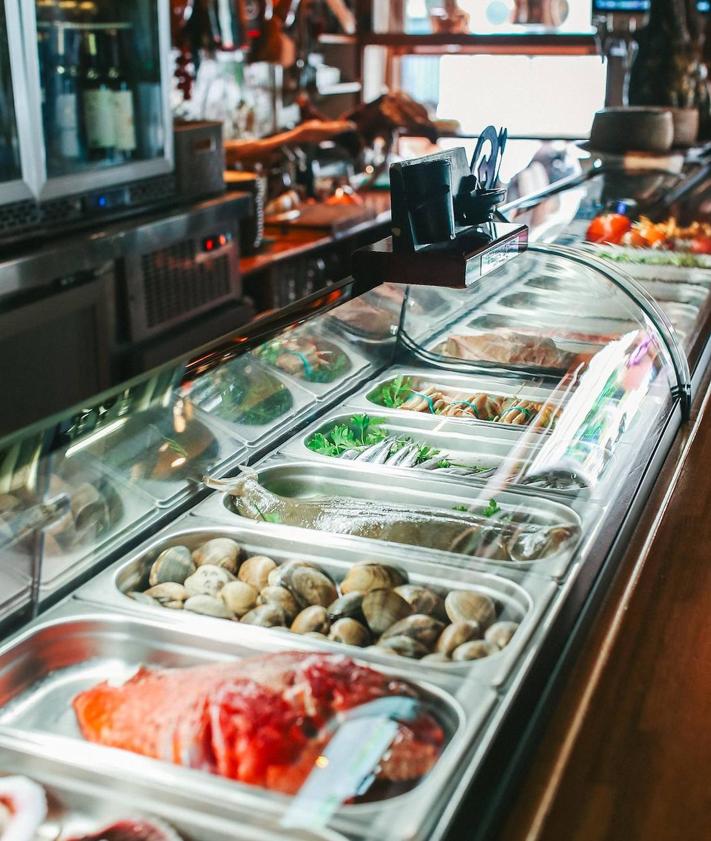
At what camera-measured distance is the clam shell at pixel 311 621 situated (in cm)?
117

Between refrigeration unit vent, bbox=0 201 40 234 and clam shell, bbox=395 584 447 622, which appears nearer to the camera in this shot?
clam shell, bbox=395 584 447 622

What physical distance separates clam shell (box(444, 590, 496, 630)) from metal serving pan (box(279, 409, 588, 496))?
1.21 feet

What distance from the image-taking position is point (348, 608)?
1196 millimetres

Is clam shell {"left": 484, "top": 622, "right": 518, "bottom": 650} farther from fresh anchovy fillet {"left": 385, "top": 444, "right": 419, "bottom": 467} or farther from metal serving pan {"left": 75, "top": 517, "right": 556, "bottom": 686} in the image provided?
fresh anchovy fillet {"left": 385, "top": 444, "right": 419, "bottom": 467}

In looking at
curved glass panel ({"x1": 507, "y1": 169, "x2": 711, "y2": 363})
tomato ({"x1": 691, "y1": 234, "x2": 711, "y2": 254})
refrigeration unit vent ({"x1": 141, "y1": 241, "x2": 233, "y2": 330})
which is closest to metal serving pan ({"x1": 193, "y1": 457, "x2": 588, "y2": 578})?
curved glass panel ({"x1": 507, "y1": 169, "x2": 711, "y2": 363})

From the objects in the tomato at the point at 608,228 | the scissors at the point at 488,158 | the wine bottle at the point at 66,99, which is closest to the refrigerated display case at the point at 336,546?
the scissors at the point at 488,158

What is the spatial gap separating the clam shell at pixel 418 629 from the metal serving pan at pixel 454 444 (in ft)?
1.43

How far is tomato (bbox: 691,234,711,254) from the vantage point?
3.10 meters

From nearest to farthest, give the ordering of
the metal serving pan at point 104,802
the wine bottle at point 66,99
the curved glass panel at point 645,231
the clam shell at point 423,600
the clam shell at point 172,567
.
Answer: the metal serving pan at point 104,802
the clam shell at point 423,600
the clam shell at point 172,567
the curved glass panel at point 645,231
the wine bottle at point 66,99

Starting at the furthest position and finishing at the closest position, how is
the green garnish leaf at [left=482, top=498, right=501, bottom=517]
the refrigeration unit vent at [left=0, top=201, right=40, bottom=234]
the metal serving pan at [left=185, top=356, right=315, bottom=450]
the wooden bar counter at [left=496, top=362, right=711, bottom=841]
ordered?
the refrigeration unit vent at [left=0, top=201, right=40, bottom=234]
the metal serving pan at [left=185, top=356, right=315, bottom=450]
the green garnish leaf at [left=482, top=498, right=501, bottom=517]
the wooden bar counter at [left=496, top=362, right=711, bottom=841]

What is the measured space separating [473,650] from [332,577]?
25cm

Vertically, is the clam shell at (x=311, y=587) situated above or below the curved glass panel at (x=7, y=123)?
below

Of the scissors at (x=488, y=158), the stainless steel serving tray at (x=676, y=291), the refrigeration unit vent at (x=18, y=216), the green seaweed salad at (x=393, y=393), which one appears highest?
the scissors at (x=488, y=158)

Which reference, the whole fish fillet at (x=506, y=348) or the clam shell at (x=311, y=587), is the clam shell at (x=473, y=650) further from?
the whole fish fillet at (x=506, y=348)
